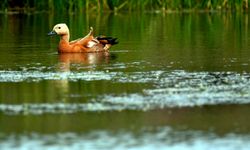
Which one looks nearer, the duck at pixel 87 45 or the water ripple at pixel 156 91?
the water ripple at pixel 156 91

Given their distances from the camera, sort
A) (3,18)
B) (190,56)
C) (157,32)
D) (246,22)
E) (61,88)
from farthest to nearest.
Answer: (3,18) → (246,22) → (157,32) → (190,56) → (61,88)

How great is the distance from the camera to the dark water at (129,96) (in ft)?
33.2

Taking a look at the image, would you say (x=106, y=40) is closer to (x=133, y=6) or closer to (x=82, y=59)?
(x=82, y=59)

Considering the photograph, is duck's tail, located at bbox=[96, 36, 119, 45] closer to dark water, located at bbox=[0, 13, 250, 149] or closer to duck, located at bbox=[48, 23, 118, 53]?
duck, located at bbox=[48, 23, 118, 53]

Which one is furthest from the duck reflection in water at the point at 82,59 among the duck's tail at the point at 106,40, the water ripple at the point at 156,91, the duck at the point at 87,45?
the water ripple at the point at 156,91

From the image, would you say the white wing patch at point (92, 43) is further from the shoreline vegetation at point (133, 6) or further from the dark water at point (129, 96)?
the shoreline vegetation at point (133, 6)

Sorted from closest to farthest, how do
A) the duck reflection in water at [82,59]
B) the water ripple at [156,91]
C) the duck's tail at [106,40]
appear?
1. the water ripple at [156,91]
2. the duck reflection in water at [82,59]
3. the duck's tail at [106,40]

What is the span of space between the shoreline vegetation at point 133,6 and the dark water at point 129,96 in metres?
14.6

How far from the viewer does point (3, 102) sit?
493 inches

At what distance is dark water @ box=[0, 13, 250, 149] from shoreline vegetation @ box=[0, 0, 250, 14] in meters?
14.6

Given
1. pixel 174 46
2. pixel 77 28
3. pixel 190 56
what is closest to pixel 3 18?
pixel 77 28

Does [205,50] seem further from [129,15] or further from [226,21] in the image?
[129,15]

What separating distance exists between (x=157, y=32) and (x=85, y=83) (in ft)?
43.2

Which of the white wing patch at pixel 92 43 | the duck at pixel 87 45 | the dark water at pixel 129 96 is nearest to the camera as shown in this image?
the dark water at pixel 129 96
